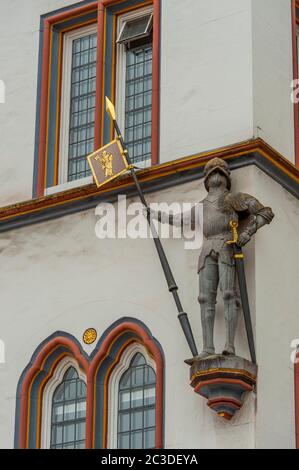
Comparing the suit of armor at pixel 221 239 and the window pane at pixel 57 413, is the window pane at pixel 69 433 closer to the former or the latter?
the window pane at pixel 57 413

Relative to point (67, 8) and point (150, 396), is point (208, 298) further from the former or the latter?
point (67, 8)

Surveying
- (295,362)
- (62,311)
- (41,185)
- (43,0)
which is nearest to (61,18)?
(43,0)

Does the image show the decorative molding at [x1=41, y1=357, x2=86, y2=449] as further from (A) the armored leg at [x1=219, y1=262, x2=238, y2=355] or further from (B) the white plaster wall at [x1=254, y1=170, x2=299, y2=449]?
(B) the white plaster wall at [x1=254, y1=170, x2=299, y2=449]

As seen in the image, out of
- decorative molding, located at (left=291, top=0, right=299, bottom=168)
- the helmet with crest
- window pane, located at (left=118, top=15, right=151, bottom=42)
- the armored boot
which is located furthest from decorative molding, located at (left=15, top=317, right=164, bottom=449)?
window pane, located at (left=118, top=15, right=151, bottom=42)

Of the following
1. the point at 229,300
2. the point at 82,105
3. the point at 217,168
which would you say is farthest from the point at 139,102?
the point at 229,300

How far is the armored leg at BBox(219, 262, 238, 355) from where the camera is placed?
26234 mm

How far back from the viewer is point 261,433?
85.7ft

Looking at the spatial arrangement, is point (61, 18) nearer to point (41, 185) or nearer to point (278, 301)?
point (41, 185)

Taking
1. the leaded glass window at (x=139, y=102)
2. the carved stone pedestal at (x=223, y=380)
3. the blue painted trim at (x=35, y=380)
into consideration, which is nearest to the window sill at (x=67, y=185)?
the leaded glass window at (x=139, y=102)

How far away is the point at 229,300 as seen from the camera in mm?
26469

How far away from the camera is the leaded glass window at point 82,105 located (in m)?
30.1

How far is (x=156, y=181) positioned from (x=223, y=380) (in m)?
3.59

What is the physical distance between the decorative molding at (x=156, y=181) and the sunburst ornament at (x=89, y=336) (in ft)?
6.06

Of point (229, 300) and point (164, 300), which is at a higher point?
point (164, 300)
